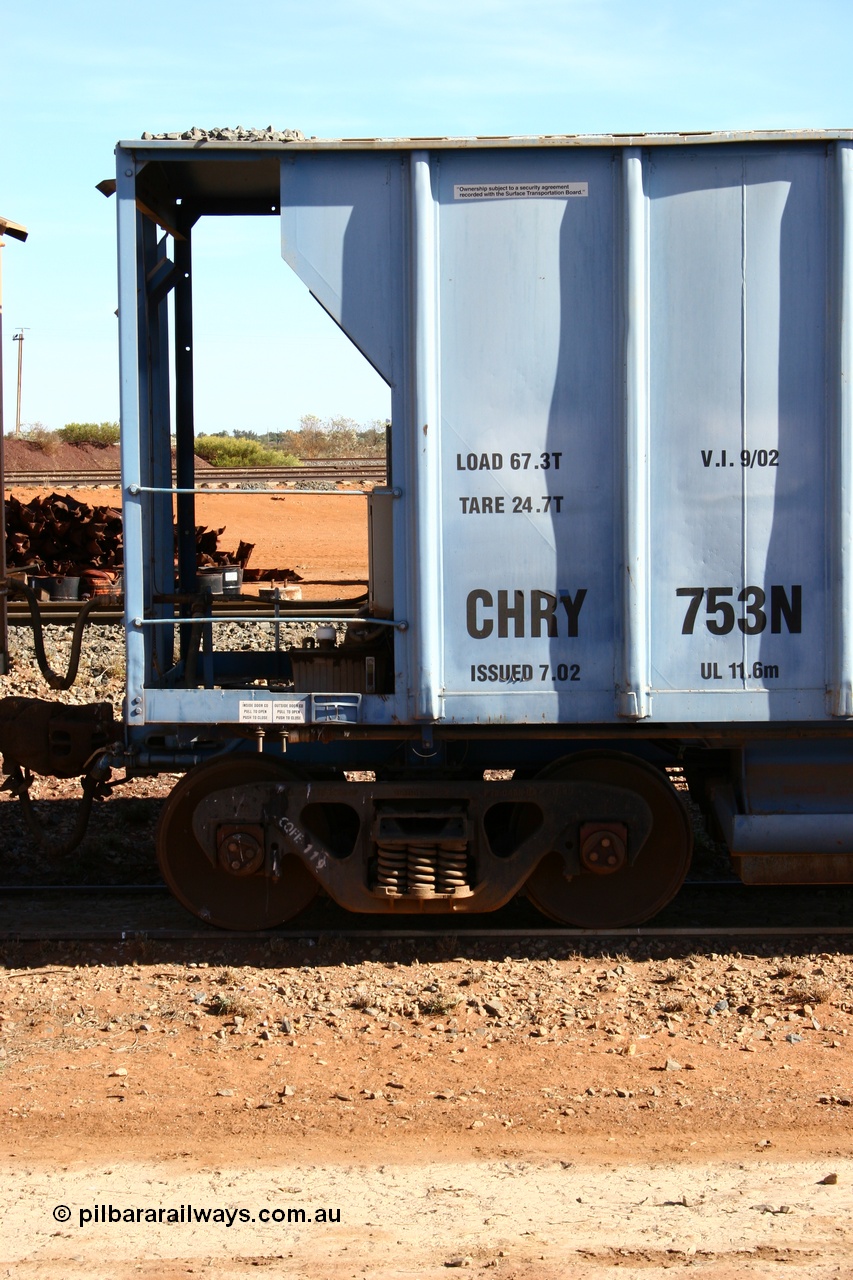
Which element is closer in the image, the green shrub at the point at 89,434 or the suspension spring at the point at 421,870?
the suspension spring at the point at 421,870

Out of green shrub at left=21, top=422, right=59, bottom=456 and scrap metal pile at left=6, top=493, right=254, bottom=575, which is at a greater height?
green shrub at left=21, top=422, right=59, bottom=456

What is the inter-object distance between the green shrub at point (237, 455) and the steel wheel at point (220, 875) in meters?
43.8

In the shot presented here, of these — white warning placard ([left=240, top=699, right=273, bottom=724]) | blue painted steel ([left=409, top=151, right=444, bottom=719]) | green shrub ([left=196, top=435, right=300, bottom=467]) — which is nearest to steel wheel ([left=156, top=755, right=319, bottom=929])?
white warning placard ([left=240, top=699, right=273, bottom=724])

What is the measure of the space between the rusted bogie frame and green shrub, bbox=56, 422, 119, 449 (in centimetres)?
6101

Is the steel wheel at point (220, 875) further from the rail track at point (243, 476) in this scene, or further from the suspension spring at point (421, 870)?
the rail track at point (243, 476)

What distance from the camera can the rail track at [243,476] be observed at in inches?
1523

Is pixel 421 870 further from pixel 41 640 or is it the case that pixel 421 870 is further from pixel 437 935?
pixel 41 640

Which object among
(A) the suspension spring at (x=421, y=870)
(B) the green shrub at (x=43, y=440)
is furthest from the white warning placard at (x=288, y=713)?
(B) the green shrub at (x=43, y=440)

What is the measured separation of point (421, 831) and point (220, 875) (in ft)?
3.92

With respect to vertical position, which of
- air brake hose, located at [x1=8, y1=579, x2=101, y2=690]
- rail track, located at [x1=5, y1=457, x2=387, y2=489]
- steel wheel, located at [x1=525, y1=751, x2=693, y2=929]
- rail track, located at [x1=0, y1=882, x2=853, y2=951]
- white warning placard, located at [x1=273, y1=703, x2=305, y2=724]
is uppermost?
rail track, located at [x1=5, y1=457, x2=387, y2=489]

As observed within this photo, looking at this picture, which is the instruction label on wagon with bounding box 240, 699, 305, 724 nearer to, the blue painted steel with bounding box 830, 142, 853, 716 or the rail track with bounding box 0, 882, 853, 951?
the rail track with bounding box 0, 882, 853, 951

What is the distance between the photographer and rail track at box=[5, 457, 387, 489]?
38.7 metres

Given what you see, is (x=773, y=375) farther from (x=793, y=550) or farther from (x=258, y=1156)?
(x=258, y=1156)

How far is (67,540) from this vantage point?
22.1 metres
